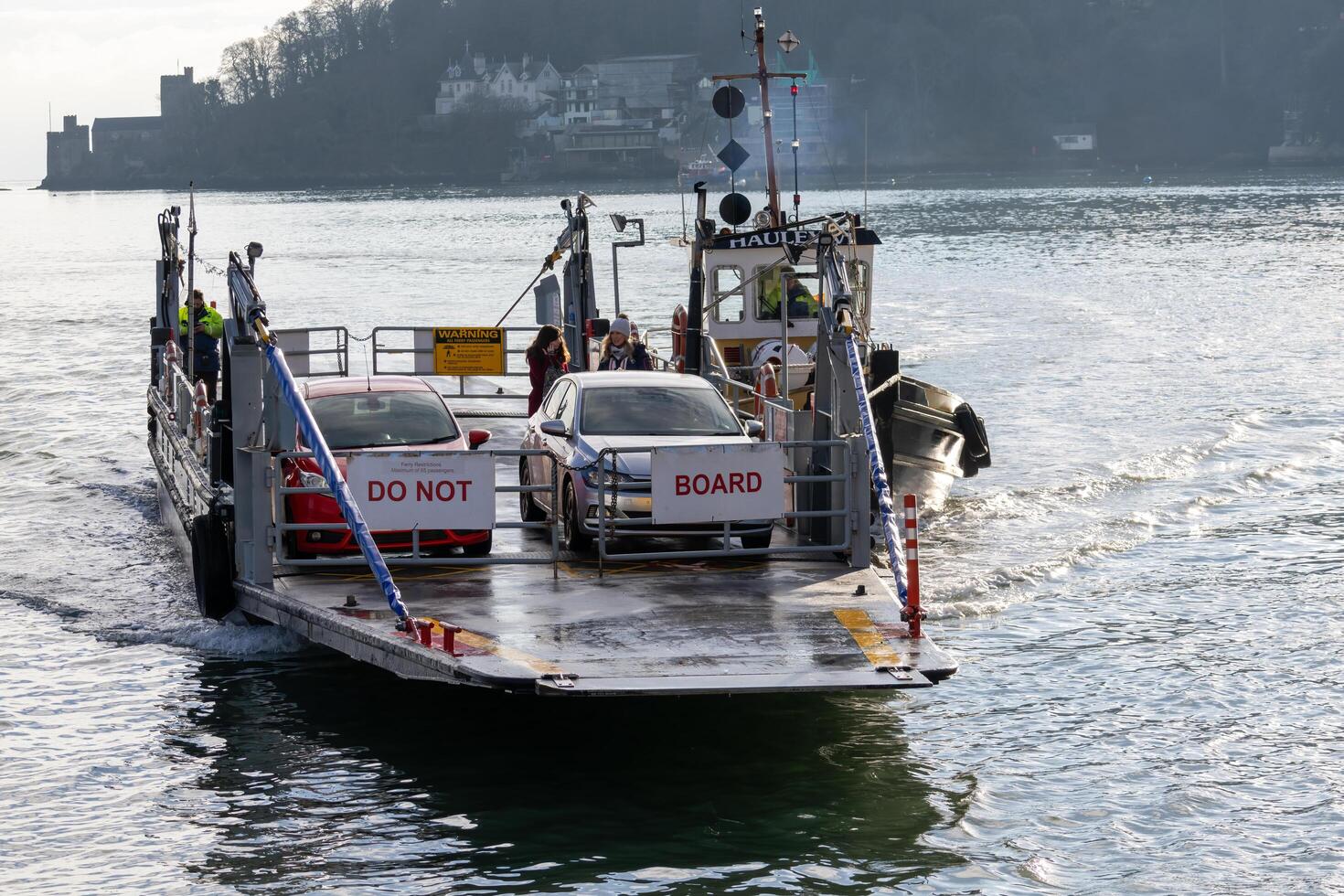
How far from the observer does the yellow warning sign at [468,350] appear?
86.2 feet

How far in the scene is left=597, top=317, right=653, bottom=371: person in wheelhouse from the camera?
19.1 meters

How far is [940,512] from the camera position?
22.8m

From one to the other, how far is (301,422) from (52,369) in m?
33.1

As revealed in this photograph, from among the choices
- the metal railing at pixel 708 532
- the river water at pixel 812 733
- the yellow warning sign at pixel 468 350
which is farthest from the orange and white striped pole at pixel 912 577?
the yellow warning sign at pixel 468 350

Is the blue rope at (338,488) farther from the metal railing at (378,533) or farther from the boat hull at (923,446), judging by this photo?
the boat hull at (923,446)

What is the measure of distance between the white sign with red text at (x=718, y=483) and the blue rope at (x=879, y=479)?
79 centimetres

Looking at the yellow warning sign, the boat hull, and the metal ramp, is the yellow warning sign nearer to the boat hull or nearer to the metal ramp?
the boat hull

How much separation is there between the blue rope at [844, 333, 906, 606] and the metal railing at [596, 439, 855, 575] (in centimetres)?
29

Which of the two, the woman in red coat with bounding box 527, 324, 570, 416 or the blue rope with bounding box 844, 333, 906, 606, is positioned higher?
the woman in red coat with bounding box 527, 324, 570, 416

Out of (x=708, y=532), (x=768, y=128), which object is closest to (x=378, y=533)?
(x=708, y=532)

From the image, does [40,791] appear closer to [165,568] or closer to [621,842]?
Answer: [621,842]

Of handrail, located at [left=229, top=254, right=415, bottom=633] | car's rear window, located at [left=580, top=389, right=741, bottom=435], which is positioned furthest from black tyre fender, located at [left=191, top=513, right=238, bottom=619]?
car's rear window, located at [left=580, top=389, right=741, bottom=435]

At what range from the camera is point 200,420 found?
18.7 metres

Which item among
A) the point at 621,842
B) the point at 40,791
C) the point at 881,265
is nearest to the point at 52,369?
the point at 40,791
